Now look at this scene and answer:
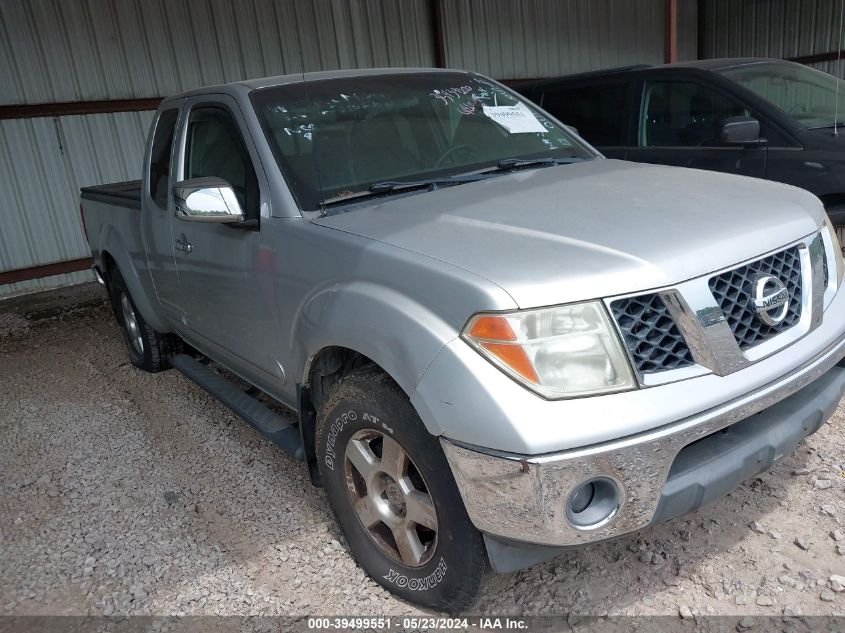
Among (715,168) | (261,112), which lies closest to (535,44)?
(715,168)

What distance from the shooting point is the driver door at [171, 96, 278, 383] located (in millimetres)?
2861

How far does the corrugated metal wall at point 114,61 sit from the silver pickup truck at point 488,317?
17.1 feet

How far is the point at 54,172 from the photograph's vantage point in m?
8.61

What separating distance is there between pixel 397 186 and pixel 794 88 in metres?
3.88

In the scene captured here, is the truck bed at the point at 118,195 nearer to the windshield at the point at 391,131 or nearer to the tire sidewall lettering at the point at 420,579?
the windshield at the point at 391,131

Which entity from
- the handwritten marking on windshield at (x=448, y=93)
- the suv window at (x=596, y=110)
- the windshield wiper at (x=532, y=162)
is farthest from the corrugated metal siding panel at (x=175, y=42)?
the windshield wiper at (x=532, y=162)

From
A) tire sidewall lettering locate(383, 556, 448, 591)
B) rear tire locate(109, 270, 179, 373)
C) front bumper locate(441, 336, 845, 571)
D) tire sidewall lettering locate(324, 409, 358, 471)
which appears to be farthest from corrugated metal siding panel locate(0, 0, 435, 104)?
front bumper locate(441, 336, 845, 571)

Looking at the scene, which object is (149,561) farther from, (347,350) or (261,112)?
(261,112)

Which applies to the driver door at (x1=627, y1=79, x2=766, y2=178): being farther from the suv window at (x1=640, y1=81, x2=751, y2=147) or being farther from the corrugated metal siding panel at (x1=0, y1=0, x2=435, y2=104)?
the corrugated metal siding panel at (x1=0, y1=0, x2=435, y2=104)

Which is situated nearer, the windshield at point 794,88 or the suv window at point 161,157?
the suv window at point 161,157

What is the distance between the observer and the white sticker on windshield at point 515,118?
3326 millimetres

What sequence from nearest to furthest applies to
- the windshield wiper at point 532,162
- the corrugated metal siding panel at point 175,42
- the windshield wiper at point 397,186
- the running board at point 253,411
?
the windshield wiper at point 397,186 < the running board at point 253,411 < the windshield wiper at point 532,162 < the corrugated metal siding panel at point 175,42

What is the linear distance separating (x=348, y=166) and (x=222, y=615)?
1800 mm

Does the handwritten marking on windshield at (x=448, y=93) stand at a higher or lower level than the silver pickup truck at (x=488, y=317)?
higher
